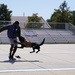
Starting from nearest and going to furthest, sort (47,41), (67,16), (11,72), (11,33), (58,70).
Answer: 1. (11,72)
2. (58,70)
3. (11,33)
4. (47,41)
5. (67,16)

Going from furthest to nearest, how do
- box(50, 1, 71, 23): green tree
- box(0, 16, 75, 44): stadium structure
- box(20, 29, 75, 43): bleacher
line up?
box(50, 1, 71, 23): green tree < box(20, 29, 75, 43): bleacher < box(0, 16, 75, 44): stadium structure

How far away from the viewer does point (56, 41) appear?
42.3 metres

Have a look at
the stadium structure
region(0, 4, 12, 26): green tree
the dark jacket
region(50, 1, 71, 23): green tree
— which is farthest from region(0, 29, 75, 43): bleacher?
the dark jacket

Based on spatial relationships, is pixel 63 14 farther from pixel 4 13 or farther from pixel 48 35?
pixel 48 35

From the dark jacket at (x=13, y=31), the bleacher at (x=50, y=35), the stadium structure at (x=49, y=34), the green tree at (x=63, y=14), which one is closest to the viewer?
the dark jacket at (x=13, y=31)

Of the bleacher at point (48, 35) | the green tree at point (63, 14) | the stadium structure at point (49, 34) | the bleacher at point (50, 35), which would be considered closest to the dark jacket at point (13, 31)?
the stadium structure at point (49, 34)

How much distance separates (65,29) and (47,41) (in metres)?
6.36

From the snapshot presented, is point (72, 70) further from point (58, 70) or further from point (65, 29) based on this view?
point (65, 29)

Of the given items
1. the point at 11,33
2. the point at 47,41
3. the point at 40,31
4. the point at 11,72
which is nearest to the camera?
the point at 11,72

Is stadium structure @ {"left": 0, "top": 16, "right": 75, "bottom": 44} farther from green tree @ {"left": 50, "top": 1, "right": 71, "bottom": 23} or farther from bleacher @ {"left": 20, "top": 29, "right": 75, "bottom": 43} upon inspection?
green tree @ {"left": 50, "top": 1, "right": 71, "bottom": 23}

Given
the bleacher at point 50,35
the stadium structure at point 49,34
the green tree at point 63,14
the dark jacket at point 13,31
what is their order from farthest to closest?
the green tree at point 63,14, the bleacher at point 50,35, the stadium structure at point 49,34, the dark jacket at point 13,31

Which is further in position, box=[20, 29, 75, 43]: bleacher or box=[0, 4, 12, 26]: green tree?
box=[0, 4, 12, 26]: green tree

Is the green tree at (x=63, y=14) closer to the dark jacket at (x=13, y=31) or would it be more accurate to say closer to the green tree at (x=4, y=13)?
the green tree at (x=4, y=13)

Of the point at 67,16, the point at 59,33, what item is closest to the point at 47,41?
the point at 59,33
